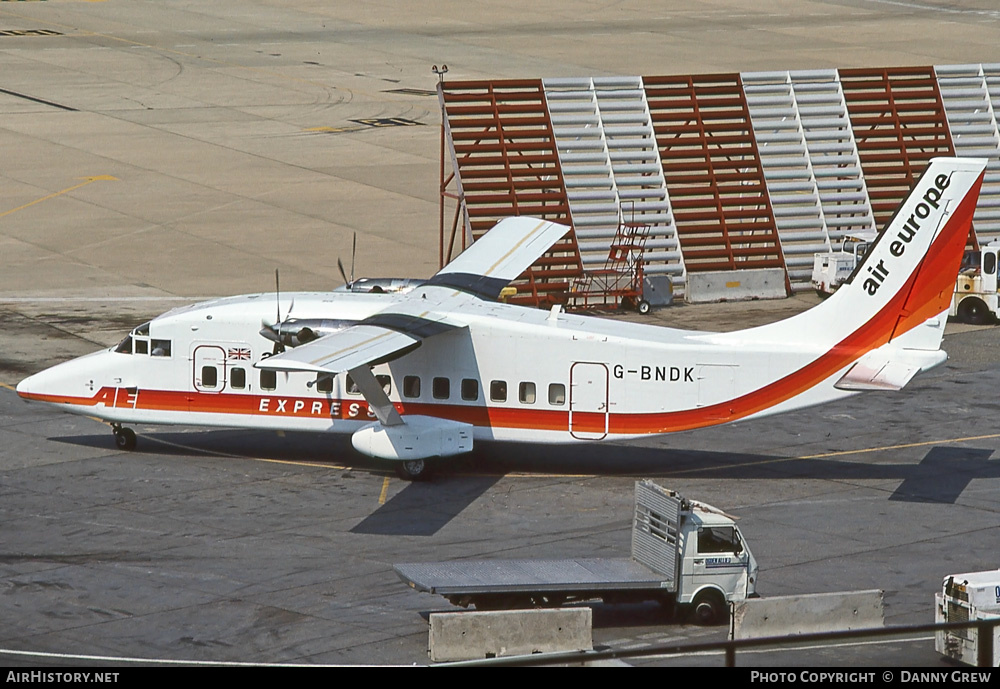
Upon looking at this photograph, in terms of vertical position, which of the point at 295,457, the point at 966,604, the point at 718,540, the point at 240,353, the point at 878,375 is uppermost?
the point at 240,353

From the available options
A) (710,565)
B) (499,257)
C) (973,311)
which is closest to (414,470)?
(499,257)

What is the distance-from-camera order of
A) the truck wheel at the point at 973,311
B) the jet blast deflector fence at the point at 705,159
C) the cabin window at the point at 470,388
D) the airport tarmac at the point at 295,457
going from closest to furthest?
the airport tarmac at the point at 295,457 → the cabin window at the point at 470,388 → the truck wheel at the point at 973,311 → the jet blast deflector fence at the point at 705,159

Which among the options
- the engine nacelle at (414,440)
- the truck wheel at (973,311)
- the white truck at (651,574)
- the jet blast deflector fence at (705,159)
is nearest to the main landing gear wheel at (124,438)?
the engine nacelle at (414,440)

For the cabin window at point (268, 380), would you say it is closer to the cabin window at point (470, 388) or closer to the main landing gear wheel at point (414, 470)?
the main landing gear wheel at point (414, 470)

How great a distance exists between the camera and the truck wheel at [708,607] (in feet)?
91.6

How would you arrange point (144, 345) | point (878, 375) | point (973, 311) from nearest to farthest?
point (878, 375) → point (144, 345) → point (973, 311)

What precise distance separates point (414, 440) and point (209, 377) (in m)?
5.64

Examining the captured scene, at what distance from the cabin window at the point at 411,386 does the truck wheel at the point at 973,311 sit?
2507 cm

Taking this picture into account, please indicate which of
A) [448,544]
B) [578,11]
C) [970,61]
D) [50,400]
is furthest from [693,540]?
[578,11]

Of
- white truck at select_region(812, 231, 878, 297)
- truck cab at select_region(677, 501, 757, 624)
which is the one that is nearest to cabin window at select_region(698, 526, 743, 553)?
truck cab at select_region(677, 501, 757, 624)

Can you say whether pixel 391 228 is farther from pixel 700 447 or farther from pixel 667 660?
pixel 667 660

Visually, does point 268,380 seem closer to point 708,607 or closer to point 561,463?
point 561,463

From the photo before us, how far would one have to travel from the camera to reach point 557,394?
36.3 m

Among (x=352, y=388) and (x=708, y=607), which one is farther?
(x=352, y=388)
